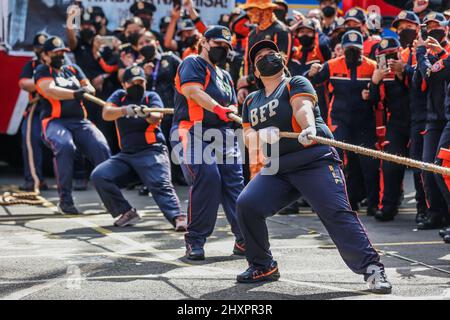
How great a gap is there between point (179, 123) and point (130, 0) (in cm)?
525

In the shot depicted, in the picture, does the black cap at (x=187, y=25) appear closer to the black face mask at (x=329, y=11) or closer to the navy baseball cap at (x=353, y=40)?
the black face mask at (x=329, y=11)

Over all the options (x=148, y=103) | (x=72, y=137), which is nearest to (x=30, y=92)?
(x=72, y=137)

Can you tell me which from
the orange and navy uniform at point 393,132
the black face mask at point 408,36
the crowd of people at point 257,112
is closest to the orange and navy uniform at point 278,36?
→ the crowd of people at point 257,112

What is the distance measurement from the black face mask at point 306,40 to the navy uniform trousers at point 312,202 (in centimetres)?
435

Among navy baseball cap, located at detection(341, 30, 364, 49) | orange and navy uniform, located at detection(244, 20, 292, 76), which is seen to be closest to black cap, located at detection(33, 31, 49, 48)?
orange and navy uniform, located at detection(244, 20, 292, 76)

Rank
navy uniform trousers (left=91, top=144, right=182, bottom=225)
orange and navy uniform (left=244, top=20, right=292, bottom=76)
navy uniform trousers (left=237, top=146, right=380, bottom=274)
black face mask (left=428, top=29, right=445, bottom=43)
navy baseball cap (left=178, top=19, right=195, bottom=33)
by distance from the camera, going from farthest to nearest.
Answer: navy baseball cap (left=178, top=19, right=195, bottom=33), orange and navy uniform (left=244, top=20, right=292, bottom=76), navy uniform trousers (left=91, top=144, right=182, bottom=225), black face mask (left=428, top=29, right=445, bottom=43), navy uniform trousers (left=237, top=146, right=380, bottom=274)

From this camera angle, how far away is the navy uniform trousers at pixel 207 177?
25.3 feet

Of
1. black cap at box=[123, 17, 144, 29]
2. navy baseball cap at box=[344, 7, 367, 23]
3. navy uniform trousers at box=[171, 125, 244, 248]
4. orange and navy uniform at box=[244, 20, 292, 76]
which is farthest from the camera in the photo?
black cap at box=[123, 17, 144, 29]

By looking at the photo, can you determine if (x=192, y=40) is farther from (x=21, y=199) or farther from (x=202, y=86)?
(x=202, y=86)

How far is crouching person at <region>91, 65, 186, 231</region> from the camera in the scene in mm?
9438

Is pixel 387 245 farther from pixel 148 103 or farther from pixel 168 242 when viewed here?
pixel 148 103

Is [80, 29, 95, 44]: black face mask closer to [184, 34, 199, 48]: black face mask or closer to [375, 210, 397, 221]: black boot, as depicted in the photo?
[184, 34, 199, 48]: black face mask

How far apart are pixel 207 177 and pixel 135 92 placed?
7.28 feet

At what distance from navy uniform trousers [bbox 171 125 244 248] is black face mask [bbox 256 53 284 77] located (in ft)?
4.41
